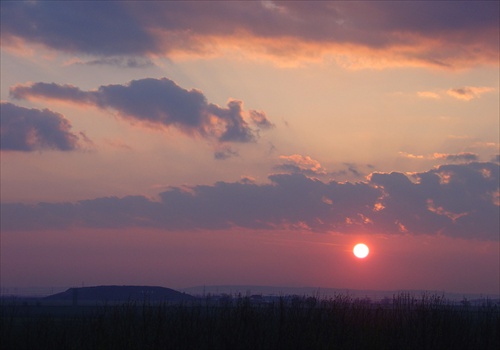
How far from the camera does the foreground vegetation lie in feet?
90.8

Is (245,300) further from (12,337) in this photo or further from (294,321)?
(12,337)

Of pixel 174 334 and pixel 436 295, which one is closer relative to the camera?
pixel 174 334

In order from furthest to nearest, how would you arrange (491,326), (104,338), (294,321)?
(491,326) < (294,321) < (104,338)

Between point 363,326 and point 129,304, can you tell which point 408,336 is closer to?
point 363,326

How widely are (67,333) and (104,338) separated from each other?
1442 millimetres

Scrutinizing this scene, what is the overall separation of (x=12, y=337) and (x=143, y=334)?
506cm

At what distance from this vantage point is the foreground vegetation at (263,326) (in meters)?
27.7

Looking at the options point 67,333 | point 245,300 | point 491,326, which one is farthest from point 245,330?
point 491,326

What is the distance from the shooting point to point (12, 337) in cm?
2789

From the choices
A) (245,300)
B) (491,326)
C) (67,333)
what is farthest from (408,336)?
(67,333)

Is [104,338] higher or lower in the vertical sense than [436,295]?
lower

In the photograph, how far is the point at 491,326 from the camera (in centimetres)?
3353

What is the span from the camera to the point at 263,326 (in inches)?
1158

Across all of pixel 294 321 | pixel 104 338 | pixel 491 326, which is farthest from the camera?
pixel 491 326
